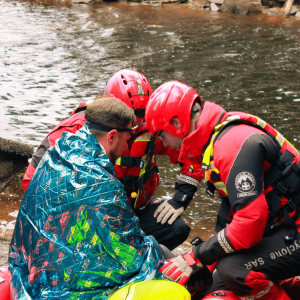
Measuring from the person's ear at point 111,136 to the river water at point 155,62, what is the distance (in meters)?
2.29

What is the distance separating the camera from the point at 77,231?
7.05ft

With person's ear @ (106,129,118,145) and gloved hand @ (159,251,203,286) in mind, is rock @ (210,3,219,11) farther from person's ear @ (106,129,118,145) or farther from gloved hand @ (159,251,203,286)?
gloved hand @ (159,251,203,286)

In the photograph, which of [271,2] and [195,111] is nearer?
[195,111]

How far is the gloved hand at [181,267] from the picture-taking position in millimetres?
2547

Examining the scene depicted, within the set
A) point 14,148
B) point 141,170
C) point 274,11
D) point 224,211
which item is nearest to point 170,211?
point 141,170

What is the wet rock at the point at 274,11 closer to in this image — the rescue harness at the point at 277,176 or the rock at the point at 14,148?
the rock at the point at 14,148

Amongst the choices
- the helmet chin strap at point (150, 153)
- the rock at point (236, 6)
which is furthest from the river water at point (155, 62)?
the helmet chin strap at point (150, 153)

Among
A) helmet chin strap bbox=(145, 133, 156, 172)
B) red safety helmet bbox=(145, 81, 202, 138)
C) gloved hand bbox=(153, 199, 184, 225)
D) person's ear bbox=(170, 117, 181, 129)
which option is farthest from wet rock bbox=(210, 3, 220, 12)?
person's ear bbox=(170, 117, 181, 129)

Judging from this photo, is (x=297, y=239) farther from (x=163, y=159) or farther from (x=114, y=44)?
(x=114, y=44)

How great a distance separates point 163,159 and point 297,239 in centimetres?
387

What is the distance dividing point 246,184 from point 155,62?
9492 millimetres

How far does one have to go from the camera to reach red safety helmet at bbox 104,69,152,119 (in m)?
3.56

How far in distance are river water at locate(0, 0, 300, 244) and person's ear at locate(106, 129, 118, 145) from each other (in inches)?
90.0

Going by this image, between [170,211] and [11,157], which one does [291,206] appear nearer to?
[170,211]
